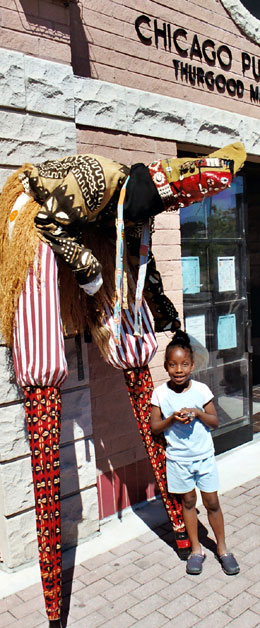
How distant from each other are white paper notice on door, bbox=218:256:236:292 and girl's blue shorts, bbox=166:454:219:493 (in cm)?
231

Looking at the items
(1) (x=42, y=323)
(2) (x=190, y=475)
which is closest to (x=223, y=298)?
(2) (x=190, y=475)

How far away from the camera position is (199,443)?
3.14 m

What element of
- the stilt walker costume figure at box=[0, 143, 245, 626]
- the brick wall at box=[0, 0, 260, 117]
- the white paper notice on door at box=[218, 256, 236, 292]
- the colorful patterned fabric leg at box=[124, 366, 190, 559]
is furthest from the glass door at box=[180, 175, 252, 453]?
the stilt walker costume figure at box=[0, 143, 245, 626]

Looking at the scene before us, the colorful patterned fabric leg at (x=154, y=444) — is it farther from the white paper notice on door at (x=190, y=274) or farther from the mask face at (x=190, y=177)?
the white paper notice on door at (x=190, y=274)

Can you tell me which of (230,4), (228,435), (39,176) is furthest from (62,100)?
(228,435)

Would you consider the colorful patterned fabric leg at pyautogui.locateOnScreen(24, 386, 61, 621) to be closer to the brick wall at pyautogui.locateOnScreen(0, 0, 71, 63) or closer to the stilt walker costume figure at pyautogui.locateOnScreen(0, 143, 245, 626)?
the stilt walker costume figure at pyautogui.locateOnScreen(0, 143, 245, 626)

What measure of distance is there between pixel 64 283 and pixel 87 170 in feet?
2.17

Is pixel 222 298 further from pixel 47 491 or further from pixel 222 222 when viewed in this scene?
pixel 47 491

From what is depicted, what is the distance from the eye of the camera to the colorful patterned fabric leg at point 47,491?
8.77 feet

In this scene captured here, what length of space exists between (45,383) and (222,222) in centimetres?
303

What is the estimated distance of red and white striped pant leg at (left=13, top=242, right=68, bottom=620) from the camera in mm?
2672

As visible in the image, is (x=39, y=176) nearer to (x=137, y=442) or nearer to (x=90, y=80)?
(x=90, y=80)

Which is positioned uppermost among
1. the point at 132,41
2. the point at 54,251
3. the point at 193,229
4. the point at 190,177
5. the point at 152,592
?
the point at 132,41

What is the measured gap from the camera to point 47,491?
2.68 meters
